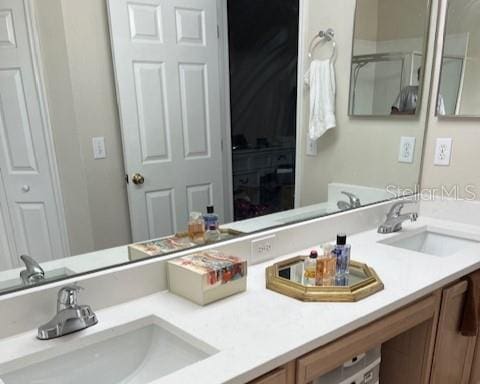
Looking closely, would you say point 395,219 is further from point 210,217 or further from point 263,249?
point 210,217

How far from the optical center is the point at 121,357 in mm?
1056

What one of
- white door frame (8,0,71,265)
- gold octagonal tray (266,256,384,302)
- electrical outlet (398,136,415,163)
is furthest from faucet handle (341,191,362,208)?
white door frame (8,0,71,265)

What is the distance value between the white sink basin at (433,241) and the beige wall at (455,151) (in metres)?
0.24

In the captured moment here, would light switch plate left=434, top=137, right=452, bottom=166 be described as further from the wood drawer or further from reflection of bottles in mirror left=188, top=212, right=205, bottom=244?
reflection of bottles in mirror left=188, top=212, right=205, bottom=244

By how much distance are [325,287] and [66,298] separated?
0.75 metres

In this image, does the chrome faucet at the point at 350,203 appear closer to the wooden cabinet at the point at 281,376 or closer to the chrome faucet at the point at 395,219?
the chrome faucet at the point at 395,219

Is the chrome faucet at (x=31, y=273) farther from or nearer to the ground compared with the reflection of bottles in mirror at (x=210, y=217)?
nearer to the ground

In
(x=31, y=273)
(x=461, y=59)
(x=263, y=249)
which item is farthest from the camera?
(x=461, y=59)

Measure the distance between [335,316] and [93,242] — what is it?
76cm

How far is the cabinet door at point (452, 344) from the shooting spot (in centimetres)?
147

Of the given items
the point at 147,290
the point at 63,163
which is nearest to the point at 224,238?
the point at 147,290

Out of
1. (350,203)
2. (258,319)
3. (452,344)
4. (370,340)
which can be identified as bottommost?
(452,344)

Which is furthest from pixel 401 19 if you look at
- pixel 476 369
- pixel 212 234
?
pixel 476 369

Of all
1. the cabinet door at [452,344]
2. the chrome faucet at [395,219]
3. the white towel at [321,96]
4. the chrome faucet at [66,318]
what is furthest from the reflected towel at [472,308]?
the chrome faucet at [66,318]
